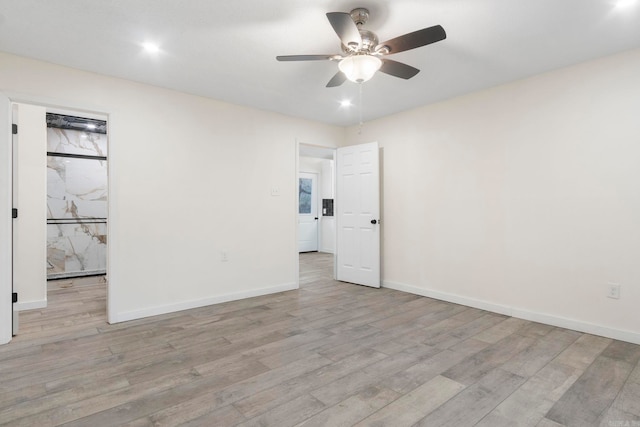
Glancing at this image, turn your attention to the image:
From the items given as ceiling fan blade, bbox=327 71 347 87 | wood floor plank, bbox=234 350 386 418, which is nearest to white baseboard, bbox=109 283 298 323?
wood floor plank, bbox=234 350 386 418

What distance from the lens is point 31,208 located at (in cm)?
396

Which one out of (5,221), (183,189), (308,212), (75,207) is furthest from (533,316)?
(75,207)

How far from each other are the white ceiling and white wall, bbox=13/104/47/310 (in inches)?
54.4

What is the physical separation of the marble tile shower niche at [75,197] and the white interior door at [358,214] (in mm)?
4029

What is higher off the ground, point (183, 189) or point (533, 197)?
point (183, 189)

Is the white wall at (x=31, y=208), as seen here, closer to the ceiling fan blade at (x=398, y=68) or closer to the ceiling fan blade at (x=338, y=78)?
the ceiling fan blade at (x=338, y=78)

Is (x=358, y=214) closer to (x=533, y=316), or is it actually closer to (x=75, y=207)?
(x=533, y=316)

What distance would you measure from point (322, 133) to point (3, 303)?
4114 mm

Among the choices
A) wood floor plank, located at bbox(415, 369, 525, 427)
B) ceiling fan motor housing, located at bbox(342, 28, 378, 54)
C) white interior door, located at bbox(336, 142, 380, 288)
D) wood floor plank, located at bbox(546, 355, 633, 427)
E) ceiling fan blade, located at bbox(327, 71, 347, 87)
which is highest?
ceiling fan motor housing, located at bbox(342, 28, 378, 54)

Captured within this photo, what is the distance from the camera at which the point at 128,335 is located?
2.99m

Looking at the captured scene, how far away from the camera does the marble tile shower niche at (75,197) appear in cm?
549

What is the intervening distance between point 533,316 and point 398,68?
110 inches

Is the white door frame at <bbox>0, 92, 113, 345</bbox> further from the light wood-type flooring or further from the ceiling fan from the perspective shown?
the ceiling fan

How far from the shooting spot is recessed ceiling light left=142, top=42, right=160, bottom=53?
2678 mm
